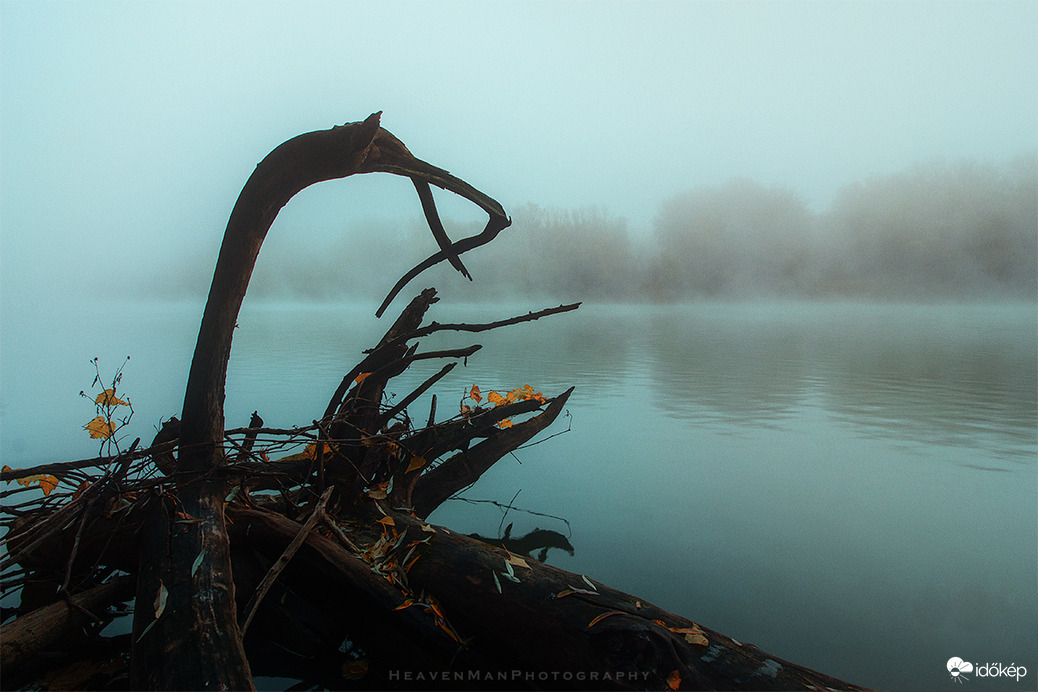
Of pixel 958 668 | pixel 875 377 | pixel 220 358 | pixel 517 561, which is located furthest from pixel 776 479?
pixel 875 377

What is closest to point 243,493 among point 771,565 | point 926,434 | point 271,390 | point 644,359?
point 771,565

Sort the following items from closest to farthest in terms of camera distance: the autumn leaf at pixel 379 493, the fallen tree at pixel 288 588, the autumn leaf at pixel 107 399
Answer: the fallen tree at pixel 288 588 → the autumn leaf at pixel 107 399 → the autumn leaf at pixel 379 493

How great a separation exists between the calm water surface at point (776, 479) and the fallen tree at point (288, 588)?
48 cm

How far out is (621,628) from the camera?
790 mm

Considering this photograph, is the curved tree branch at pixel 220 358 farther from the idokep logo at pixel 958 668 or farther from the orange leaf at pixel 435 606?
the idokep logo at pixel 958 668

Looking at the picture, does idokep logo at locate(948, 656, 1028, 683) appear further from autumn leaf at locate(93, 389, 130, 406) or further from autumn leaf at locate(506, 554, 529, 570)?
autumn leaf at locate(93, 389, 130, 406)

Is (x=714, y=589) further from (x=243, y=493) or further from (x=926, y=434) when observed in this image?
(x=926, y=434)

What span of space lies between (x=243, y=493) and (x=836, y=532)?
1.48 metres

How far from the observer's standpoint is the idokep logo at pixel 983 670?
105cm

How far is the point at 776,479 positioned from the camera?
2021mm

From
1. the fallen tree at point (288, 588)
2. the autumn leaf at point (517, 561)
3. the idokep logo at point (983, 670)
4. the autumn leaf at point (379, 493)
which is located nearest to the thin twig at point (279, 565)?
the fallen tree at point (288, 588)

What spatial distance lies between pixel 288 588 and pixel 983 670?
1.26 m

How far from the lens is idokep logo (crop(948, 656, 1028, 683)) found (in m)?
1.05

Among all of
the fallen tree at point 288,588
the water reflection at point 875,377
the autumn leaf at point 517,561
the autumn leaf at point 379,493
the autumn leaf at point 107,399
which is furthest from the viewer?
the water reflection at point 875,377
